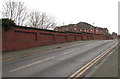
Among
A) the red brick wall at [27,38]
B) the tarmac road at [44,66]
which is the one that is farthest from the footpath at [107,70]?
the red brick wall at [27,38]

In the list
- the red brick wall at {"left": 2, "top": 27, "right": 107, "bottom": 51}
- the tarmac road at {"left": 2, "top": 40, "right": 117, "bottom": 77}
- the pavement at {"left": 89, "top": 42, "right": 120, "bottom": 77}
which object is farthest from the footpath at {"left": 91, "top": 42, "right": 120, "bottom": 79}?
the red brick wall at {"left": 2, "top": 27, "right": 107, "bottom": 51}

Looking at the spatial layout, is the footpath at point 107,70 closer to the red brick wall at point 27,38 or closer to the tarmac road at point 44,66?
the tarmac road at point 44,66

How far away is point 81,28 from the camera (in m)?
99.6

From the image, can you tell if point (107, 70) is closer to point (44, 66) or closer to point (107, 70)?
point (107, 70)

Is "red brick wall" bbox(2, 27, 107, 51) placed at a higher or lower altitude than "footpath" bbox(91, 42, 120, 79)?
higher

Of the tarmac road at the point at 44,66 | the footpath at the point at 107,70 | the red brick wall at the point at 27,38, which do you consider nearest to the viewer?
the footpath at the point at 107,70

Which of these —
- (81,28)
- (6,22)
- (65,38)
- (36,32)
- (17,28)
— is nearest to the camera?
(6,22)

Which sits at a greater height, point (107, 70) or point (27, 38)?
point (27, 38)

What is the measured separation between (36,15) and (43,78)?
2162 inches

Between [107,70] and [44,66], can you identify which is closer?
[107,70]

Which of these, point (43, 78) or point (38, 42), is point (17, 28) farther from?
point (43, 78)

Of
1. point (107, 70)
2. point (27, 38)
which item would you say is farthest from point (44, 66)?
point (27, 38)

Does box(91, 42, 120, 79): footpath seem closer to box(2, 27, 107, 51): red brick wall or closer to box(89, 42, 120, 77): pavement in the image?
box(89, 42, 120, 77): pavement

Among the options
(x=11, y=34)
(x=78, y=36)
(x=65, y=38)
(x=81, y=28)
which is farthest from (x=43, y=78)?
(x=81, y=28)
